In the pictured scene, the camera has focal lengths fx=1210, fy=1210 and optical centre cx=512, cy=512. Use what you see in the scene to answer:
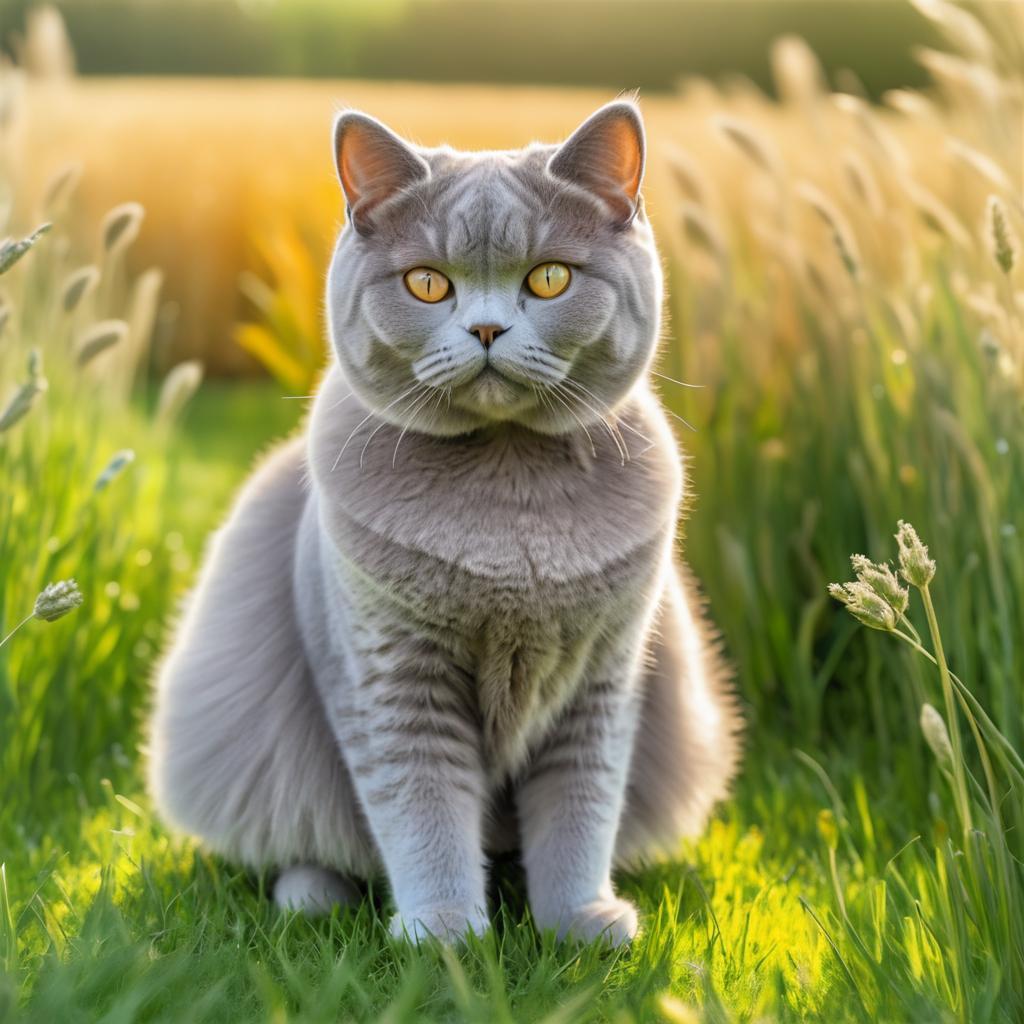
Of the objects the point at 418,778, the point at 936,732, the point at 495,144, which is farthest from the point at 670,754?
the point at 495,144

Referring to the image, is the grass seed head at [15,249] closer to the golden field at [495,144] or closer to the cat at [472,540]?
the cat at [472,540]

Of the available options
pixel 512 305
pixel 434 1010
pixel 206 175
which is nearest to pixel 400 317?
pixel 512 305

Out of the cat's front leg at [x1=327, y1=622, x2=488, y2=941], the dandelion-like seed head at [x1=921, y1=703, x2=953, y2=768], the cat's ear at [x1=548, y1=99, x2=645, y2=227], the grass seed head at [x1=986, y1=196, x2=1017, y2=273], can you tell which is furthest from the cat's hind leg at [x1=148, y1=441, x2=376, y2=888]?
the grass seed head at [x1=986, y1=196, x2=1017, y2=273]

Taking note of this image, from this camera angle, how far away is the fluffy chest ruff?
1.41 m

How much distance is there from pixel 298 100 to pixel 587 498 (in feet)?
24.8

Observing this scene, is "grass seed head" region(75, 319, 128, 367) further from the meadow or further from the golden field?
the golden field

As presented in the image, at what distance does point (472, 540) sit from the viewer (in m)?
1.40

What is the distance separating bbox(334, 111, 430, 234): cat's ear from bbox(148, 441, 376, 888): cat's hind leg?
487 mm

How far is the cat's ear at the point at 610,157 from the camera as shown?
1.40m

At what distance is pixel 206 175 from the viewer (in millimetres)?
6195

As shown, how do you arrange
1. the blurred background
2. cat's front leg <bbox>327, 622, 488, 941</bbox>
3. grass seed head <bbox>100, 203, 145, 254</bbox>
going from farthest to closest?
the blurred background → grass seed head <bbox>100, 203, 145, 254</bbox> → cat's front leg <bbox>327, 622, 488, 941</bbox>

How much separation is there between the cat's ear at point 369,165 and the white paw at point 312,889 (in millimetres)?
868

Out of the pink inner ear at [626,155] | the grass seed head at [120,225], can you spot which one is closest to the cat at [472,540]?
the pink inner ear at [626,155]

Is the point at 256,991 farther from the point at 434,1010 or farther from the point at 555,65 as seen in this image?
the point at 555,65
